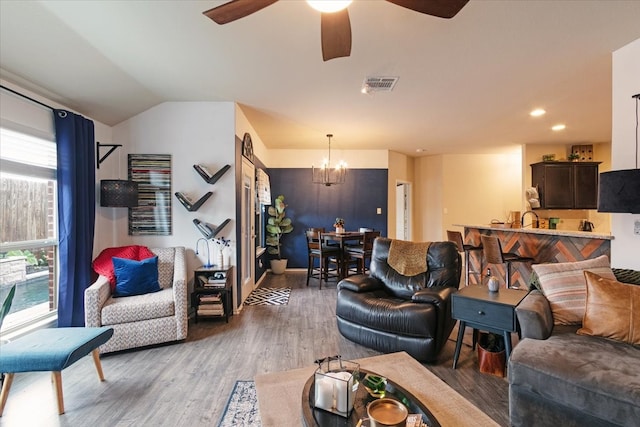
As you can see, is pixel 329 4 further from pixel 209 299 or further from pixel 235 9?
pixel 209 299

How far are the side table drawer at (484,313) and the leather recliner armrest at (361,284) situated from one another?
86 cm

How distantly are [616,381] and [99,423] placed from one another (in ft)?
9.34

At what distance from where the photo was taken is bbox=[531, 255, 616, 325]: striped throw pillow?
2145 mm

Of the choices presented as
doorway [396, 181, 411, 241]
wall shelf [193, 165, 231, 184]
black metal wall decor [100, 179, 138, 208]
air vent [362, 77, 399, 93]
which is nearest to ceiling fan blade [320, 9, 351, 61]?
air vent [362, 77, 399, 93]

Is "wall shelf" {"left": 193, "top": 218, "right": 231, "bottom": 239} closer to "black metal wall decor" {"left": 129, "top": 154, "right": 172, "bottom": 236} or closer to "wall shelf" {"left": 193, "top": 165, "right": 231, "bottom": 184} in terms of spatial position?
"black metal wall decor" {"left": 129, "top": 154, "right": 172, "bottom": 236}

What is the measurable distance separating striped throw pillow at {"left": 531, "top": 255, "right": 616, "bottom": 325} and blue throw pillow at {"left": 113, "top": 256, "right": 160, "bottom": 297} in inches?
140

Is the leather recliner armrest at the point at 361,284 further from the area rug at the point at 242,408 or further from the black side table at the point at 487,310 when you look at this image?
the area rug at the point at 242,408

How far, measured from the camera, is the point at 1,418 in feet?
6.35

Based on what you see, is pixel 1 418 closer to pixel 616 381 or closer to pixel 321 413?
pixel 321 413

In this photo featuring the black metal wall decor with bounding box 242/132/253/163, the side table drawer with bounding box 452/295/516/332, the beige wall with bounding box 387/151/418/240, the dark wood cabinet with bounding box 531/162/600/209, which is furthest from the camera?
the beige wall with bounding box 387/151/418/240

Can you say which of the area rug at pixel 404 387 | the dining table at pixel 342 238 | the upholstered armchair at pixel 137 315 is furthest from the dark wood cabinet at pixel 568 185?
the upholstered armchair at pixel 137 315

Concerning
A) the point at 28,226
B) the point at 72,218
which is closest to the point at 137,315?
the point at 72,218

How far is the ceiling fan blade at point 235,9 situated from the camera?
1540mm

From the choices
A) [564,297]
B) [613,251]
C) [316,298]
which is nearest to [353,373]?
[564,297]
